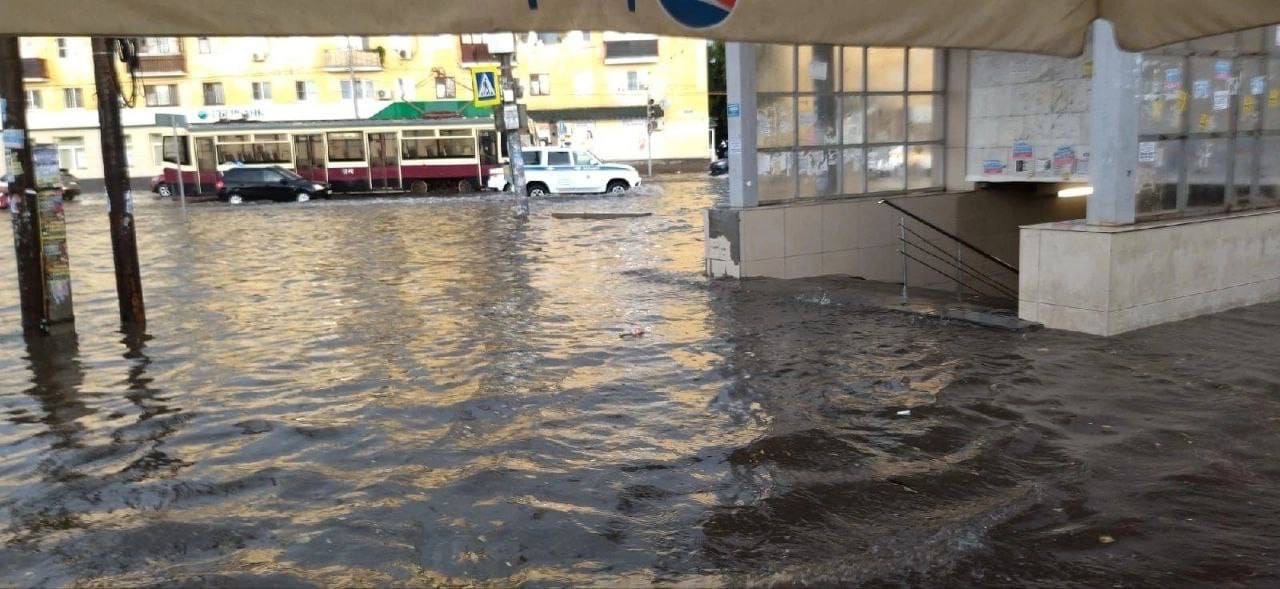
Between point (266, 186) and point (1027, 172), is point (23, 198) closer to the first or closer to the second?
point (1027, 172)

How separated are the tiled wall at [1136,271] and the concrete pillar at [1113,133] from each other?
0.21 m

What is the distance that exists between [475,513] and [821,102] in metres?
8.52

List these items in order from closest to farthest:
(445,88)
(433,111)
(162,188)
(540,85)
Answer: (433,111), (162,188), (445,88), (540,85)

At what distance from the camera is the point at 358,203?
34.1 m

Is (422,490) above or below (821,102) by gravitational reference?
below

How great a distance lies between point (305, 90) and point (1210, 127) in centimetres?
5424

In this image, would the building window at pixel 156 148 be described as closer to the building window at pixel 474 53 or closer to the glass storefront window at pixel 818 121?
the building window at pixel 474 53

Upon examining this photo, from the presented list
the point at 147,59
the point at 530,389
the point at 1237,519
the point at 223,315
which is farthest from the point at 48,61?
the point at 1237,519

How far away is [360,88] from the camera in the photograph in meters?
57.4

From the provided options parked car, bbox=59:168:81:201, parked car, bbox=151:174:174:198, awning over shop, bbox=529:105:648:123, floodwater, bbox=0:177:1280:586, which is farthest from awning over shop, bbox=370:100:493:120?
floodwater, bbox=0:177:1280:586

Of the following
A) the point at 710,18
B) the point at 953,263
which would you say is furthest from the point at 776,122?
the point at 710,18

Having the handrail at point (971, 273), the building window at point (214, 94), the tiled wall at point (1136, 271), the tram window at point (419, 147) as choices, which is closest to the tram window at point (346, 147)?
the tram window at point (419, 147)

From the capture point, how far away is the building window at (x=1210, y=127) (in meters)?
8.61

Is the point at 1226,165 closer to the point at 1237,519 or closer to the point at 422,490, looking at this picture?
the point at 1237,519
